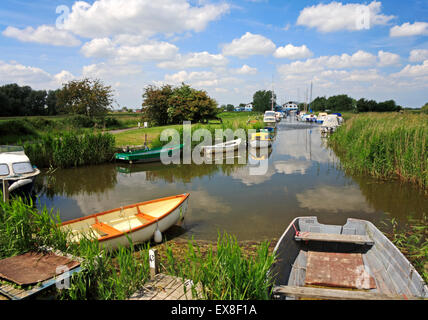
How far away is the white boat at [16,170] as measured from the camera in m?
9.94

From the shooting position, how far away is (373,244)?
5801 millimetres

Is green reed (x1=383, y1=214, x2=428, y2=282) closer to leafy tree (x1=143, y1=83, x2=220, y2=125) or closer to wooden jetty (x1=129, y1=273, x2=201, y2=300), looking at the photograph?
wooden jetty (x1=129, y1=273, x2=201, y2=300)

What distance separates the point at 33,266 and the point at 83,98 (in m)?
31.1

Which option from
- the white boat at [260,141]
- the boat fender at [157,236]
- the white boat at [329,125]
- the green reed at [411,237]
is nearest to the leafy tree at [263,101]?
the white boat at [329,125]

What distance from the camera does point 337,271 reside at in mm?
5398

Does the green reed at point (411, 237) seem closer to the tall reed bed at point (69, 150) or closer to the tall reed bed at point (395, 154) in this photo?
the tall reed bed at point (395, 154)

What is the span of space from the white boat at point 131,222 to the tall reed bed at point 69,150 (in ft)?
35.2

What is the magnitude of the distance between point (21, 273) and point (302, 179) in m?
12.2

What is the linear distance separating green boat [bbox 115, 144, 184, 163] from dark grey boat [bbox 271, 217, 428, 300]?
1342cm

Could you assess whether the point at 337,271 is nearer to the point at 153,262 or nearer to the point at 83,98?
the point at 153,262

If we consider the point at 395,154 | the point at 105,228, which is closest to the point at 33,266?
the point at 105,228
